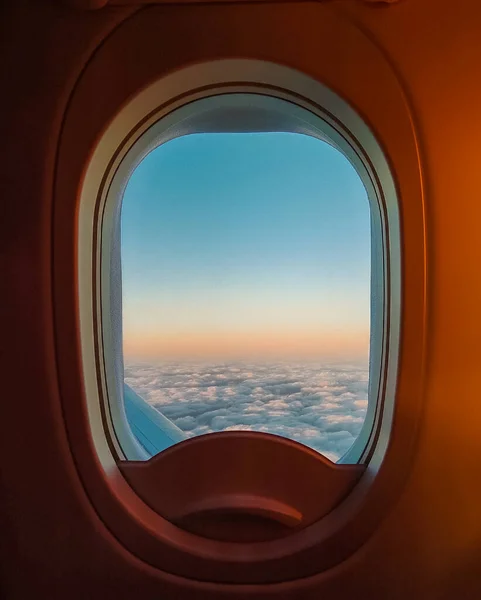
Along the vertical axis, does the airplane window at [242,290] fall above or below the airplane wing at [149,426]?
above

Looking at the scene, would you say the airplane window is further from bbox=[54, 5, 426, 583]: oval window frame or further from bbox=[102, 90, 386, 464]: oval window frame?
bbox=[54, 5, 426, 583]: oval window frame

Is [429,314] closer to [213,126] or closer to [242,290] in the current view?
[242,290]

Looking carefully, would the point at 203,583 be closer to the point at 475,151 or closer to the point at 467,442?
the point at 467,442

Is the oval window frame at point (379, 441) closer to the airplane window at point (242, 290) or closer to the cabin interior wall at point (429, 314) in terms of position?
the cabin interior wall at point (429, 314)

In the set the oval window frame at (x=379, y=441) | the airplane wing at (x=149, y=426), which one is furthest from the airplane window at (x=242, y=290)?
the oval window frame at (x=379, y=441)

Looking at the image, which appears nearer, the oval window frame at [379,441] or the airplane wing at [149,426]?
the oval window frame at [379,441]

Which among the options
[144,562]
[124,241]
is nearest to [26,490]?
[144,562]
